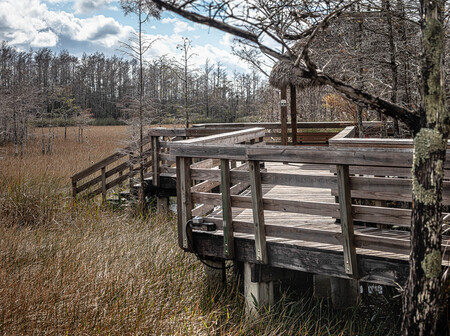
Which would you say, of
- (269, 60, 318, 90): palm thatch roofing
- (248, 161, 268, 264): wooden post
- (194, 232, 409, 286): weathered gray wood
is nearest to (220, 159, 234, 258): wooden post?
(194, 232, 409, 286): weathered gray wood

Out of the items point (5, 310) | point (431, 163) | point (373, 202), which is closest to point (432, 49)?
point (431, 163)

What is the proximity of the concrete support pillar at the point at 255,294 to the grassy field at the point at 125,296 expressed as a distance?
132mm

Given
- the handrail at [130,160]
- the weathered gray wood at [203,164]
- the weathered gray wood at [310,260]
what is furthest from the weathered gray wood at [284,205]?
the handrail at [130,160]

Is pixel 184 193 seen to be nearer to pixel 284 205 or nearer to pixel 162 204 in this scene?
pixel 284 205

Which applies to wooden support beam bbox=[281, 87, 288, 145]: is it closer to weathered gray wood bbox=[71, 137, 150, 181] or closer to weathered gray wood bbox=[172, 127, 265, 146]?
weathered gray wood bbox=[172, 127, 265, 146]

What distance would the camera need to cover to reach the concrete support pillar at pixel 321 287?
5098 millimetres

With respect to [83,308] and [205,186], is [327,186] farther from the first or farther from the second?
[83,308]

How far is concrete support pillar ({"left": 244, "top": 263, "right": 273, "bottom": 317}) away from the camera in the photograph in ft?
14.9

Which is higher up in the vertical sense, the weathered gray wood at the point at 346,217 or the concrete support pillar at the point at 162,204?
the weathered gray wood at the point at 346,217

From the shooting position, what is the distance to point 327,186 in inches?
151

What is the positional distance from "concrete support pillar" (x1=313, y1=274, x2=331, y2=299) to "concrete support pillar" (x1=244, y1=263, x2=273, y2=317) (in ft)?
2.34

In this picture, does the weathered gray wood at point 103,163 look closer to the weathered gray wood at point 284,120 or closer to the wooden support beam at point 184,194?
the weathered gray wood at point 284,120

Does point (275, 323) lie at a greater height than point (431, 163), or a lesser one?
lesser

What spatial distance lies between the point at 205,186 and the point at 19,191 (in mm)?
4896
